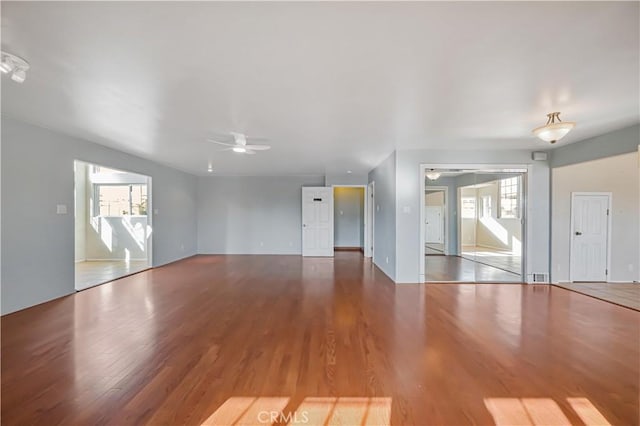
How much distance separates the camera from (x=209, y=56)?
215 centimetres

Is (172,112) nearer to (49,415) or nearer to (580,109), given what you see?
(49,415)

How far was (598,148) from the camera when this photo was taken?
432cm

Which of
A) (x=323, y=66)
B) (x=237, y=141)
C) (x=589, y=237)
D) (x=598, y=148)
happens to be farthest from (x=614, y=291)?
(x=237, y=141)

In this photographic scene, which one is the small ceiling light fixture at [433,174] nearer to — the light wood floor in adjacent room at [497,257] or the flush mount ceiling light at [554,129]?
the light wood floor in adjacent room at [497,257]

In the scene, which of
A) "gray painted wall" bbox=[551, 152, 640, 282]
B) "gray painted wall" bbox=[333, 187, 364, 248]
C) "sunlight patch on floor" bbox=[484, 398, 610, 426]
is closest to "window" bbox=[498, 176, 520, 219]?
"gray painted wall" bbox=[551, 152, 640, 282]

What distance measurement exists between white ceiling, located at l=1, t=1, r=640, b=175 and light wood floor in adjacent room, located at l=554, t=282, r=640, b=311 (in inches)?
98.2

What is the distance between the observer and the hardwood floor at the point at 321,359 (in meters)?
1.83

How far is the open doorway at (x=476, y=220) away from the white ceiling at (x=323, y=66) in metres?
1.47

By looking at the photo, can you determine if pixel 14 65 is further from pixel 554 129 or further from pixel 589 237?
pixel 589 237

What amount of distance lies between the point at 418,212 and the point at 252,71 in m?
3.96

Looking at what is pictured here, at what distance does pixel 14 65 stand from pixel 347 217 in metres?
9.01

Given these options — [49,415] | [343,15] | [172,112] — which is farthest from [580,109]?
[49,415]

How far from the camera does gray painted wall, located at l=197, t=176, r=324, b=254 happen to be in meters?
9.08

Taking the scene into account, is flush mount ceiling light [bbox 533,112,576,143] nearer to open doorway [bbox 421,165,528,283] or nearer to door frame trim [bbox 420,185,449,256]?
open doorway [bbox 421,165,528,283]
